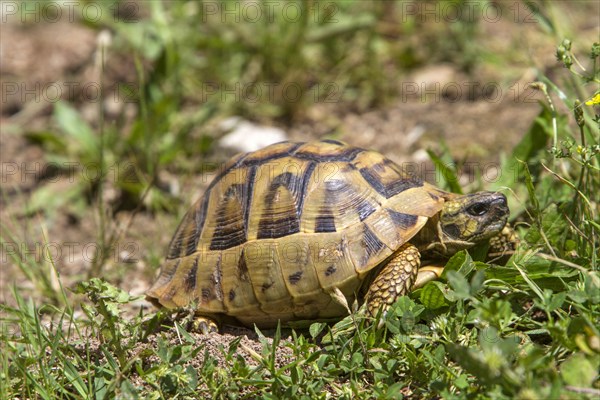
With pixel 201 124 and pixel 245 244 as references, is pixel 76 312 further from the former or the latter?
pixel 201 124

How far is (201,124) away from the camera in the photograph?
561 centimetres

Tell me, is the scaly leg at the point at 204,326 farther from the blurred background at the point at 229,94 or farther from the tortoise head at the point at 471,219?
the blurred background at the point at 229,94

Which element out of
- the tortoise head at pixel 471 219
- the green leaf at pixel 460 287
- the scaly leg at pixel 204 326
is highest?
the green leaf at pixel 460 287

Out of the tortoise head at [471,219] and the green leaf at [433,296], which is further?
the tortoise head at [471,219]

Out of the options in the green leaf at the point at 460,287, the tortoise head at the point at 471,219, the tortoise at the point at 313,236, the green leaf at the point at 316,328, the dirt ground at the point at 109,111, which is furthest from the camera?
the dirt ground at the point at 109,111

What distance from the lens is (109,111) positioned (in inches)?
248

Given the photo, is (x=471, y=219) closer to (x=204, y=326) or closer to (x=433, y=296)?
(x=433, y=296)

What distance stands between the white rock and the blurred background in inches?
0.7

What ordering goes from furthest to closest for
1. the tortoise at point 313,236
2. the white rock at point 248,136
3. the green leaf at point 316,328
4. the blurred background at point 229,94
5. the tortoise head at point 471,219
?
the white rock at point 248,136 → the blurred background at point 229,94 → the tortoise head at point 471,219 → the tortoise at point 313,236 → the green leaf at point 316,328

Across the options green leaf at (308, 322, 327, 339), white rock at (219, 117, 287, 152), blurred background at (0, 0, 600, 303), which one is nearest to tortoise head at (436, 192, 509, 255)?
green leaf at (308, 322, 327, 339)

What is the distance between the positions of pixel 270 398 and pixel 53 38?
18.6 ft

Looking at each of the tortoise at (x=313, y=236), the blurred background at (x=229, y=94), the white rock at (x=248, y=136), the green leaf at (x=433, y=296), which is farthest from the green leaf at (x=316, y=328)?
the white rock at (x=248, y=136)

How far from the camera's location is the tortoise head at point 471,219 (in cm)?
319

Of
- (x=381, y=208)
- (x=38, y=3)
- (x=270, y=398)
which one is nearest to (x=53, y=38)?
(x=38, y=3)
